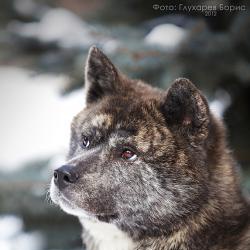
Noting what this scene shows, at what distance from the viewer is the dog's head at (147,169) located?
394 cm

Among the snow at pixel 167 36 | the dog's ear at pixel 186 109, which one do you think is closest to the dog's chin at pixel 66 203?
the dog's ear at pixel 186 109

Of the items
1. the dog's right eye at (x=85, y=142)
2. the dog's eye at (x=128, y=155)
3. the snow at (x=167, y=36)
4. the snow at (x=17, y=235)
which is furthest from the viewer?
the snow at (x=17, y=235)

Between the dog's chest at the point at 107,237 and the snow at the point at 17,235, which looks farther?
the snow at the point at 17,235

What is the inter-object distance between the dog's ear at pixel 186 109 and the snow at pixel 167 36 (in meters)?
1.35

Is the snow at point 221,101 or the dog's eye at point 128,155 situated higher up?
the dog's eye at point 128,155

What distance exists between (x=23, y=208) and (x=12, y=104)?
3.68 m

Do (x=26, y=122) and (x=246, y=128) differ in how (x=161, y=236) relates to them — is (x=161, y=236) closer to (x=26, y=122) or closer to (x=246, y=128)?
(x=246, y=128)

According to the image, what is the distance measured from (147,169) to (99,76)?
A: 801 mm

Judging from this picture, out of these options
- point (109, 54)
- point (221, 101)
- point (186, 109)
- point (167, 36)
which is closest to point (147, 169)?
point (186, 109)

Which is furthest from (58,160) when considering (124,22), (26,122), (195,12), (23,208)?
(26,122)

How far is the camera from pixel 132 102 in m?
4.25

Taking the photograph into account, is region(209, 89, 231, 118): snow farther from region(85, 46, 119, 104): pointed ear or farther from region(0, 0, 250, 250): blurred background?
region(85, 46, 119, 104): pointed ear

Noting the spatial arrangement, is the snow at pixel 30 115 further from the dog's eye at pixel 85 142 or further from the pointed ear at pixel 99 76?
the dog's eye at pixel 85 142

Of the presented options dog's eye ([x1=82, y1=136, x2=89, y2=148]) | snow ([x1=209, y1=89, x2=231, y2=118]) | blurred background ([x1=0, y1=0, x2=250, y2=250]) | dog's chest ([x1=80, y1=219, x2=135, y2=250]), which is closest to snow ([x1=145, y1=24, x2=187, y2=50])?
blurred background ([x1=0, y1=0, x2=250, y2=250])
